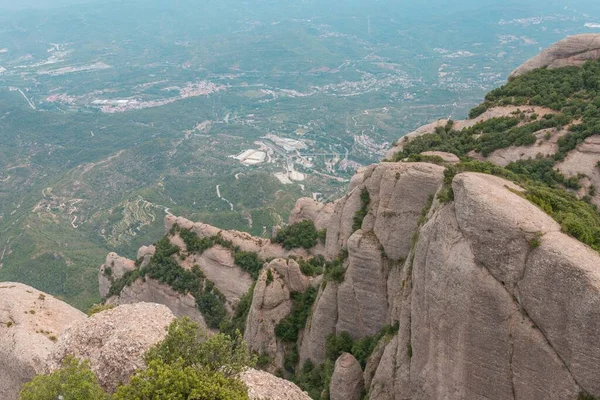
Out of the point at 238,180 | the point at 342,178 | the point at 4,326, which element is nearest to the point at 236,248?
the point at 4,326

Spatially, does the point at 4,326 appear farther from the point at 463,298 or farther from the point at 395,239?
the point at 463,298

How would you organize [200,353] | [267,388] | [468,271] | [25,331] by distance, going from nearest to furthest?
[468,271] → [200,353] → [267,388] → [25,331]

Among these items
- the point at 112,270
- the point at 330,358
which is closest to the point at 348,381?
the point at 330,358

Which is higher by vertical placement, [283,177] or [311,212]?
[311,212]

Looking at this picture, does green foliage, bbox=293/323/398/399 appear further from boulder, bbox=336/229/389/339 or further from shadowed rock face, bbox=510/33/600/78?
shadowed rock face, bbox=510/33/600/78

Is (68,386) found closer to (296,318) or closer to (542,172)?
(296,318)

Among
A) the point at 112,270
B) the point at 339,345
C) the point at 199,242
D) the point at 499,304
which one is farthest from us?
the point at 112,270
